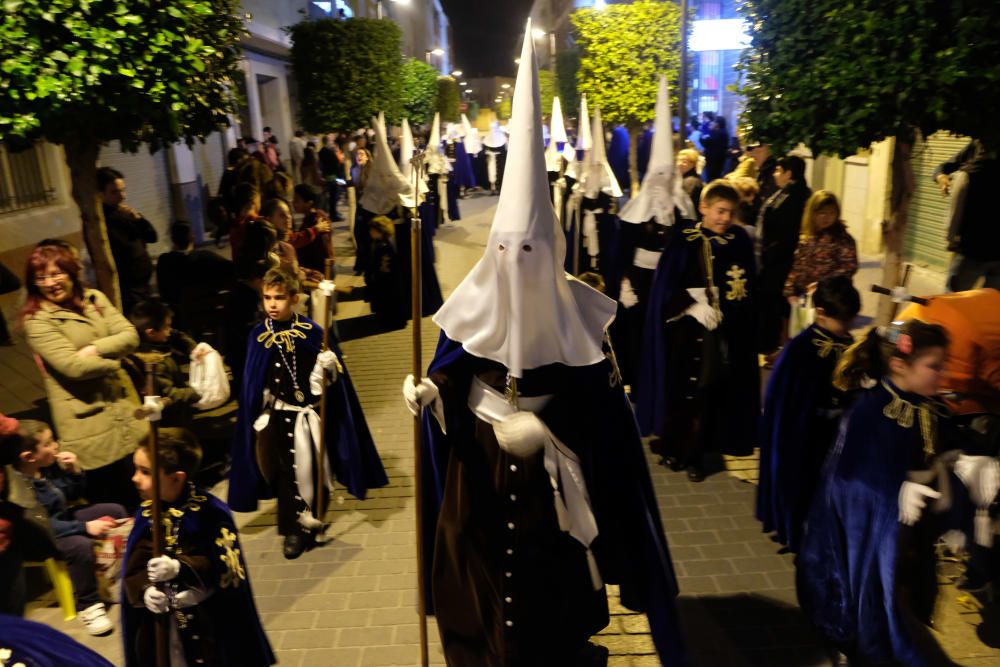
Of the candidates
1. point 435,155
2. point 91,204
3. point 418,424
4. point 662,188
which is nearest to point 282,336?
point 418,424

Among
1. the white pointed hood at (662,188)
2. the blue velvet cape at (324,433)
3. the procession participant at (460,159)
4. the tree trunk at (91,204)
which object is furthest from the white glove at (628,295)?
the procession participant at (460,159)

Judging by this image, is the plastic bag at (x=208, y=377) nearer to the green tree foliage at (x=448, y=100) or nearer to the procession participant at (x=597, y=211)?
the procession participant at (x=597, y=211)

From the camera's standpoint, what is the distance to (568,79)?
2602 cm

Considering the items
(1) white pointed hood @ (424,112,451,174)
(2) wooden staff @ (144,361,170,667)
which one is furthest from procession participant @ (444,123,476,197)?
(2) wooden staff @ (144,361,170,667)

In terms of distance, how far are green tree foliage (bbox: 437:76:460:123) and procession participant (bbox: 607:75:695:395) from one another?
36.7m

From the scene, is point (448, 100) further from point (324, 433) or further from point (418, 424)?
point (418, 424)

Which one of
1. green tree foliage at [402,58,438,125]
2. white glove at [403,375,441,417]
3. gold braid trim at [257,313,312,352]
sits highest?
green tree foliage at [402,58,438,125]

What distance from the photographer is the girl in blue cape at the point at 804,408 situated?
14.6 ft

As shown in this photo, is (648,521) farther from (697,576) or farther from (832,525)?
(697,576)

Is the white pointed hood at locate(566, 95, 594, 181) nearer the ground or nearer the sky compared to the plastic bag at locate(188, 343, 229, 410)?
nearer the sky

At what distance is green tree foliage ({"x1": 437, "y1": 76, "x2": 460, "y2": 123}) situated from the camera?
142 ft

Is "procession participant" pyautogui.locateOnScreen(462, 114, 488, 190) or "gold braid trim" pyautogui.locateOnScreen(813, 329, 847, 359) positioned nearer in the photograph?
"gold braid trim" pyautogui.locateOnScreen(813, 329, 847, 359)

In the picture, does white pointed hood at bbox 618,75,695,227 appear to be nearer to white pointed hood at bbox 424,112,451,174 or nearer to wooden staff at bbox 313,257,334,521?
wooden staff at bbox 313,257,334,521

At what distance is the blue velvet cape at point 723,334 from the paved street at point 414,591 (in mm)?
430
